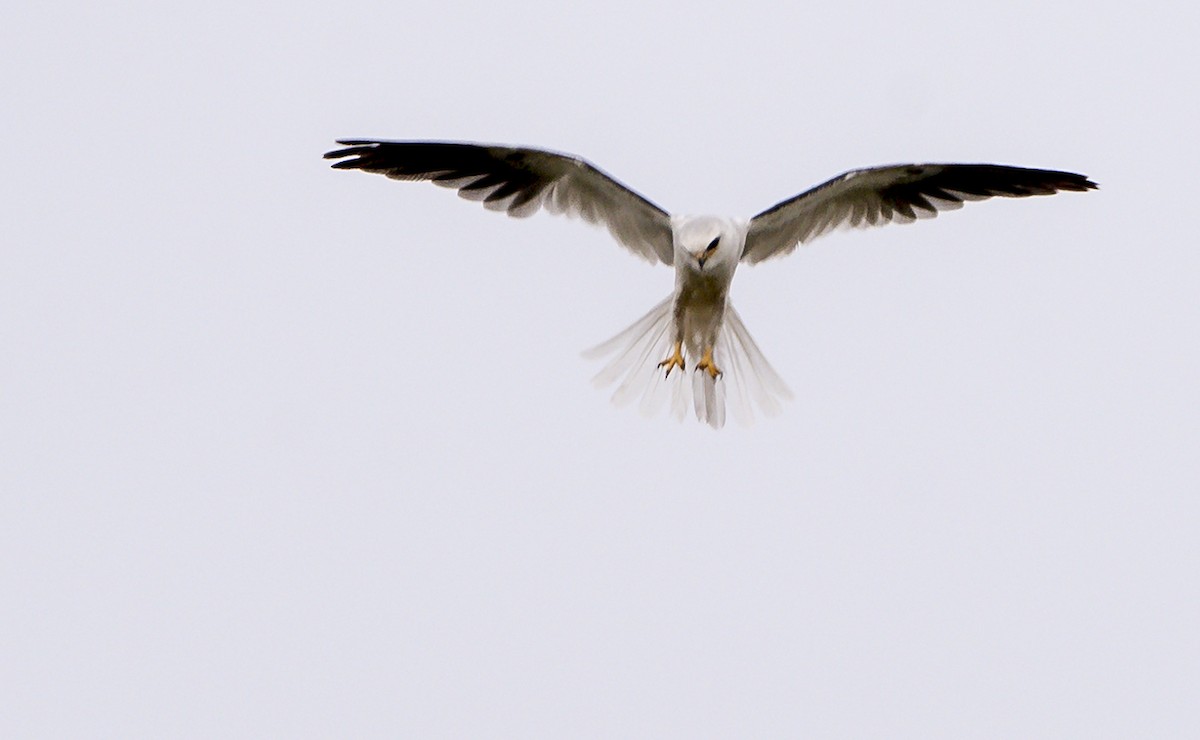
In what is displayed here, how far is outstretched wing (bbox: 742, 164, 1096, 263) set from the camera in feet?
23.5

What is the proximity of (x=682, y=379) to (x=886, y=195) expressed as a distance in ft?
4.49

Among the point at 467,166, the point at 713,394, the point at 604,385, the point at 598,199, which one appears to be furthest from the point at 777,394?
the point at 467,166

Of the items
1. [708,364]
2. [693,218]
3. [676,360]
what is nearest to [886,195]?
[693,218]

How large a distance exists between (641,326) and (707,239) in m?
1.02

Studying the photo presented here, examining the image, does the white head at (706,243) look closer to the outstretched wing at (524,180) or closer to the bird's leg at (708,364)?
the outstretched wing at (524,180)

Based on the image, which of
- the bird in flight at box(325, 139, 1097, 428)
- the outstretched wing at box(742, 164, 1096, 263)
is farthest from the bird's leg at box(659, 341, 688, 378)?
the outstretched wing at box(742, 164, 1096, 263)

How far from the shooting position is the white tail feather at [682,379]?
25.1ft

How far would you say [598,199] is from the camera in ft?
23.9

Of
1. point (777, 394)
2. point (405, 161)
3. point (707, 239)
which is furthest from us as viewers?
point (777, 394)

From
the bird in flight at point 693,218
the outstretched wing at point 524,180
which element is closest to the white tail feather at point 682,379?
the bird in flight at point 693,218

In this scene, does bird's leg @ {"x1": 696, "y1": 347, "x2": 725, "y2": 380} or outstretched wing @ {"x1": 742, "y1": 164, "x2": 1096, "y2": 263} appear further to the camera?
bird's leg @ {"x1": 696, "y1": 347, "x2": 725, "y2": 380}

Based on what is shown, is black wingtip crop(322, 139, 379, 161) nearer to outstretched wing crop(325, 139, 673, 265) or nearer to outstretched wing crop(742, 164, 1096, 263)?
outstretched wing crop(325, 139, 673, 265)

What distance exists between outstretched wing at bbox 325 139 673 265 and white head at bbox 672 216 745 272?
336 mm

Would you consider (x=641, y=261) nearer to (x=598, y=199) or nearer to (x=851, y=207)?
(x=598, y=199)
